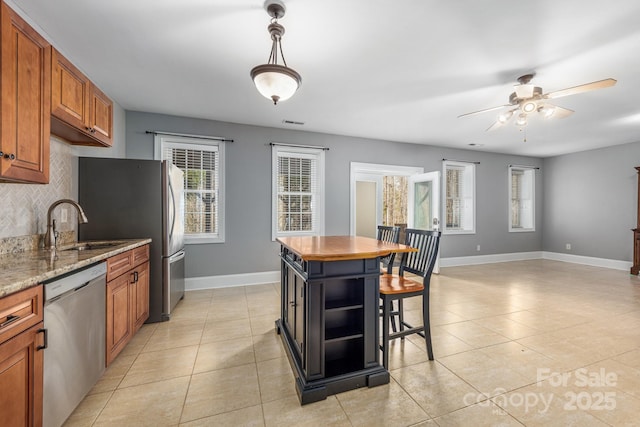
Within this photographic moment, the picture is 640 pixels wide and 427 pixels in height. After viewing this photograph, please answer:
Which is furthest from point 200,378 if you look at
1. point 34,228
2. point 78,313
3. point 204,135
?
point 204,135

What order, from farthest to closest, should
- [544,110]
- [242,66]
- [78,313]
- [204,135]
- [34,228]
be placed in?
[204,135] → [544,110] → [242,66] → [34,228] → [78,313]

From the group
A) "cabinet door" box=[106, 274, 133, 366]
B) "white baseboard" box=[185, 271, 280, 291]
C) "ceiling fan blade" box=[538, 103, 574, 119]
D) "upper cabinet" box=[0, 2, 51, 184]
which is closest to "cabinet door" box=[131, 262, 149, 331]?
"cabinet door" box=[106, 274, 133, 366]

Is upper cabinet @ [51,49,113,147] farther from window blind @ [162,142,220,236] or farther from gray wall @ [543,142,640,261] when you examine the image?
gray wall @ [543,142,640,261]

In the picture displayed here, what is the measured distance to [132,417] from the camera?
5.29 ft

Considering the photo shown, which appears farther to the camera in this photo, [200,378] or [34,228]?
[34,228]

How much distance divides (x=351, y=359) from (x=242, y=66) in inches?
110

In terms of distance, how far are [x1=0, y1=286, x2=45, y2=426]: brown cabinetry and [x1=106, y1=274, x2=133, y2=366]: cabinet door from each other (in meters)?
0.73

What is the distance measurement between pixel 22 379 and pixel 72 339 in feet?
1.19

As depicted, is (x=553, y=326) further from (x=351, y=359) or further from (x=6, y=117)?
(x=6, y=117)

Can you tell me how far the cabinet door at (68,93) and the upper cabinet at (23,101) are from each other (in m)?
0.09

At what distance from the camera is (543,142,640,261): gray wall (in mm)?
5535

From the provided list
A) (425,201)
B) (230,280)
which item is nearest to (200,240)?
(230,280)

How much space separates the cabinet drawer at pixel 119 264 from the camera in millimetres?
2027

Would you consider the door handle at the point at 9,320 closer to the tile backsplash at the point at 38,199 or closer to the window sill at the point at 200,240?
the tile backsplash at the point at 38,199
